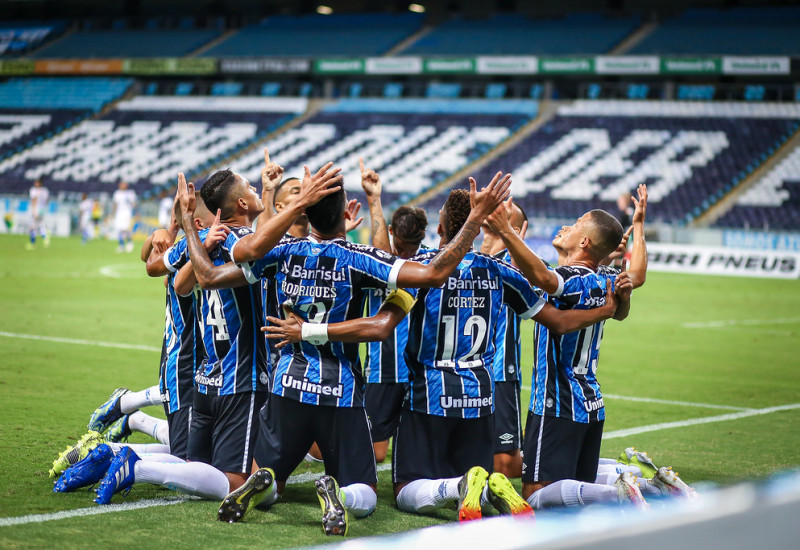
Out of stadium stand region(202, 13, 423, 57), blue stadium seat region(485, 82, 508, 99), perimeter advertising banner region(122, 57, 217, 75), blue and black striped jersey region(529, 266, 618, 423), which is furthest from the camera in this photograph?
stadium stand region(202, 13, 423, 57)

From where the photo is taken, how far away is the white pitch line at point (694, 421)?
792cm

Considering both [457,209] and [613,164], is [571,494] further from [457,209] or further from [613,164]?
[613,164]

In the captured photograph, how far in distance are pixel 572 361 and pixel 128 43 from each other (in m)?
51.8

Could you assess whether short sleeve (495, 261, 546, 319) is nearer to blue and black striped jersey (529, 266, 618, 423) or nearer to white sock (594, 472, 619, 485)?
blue and black striped jersey (529, 266, 618, 423)

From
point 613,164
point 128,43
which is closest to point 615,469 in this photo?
point 613,164

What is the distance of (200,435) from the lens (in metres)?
5.33

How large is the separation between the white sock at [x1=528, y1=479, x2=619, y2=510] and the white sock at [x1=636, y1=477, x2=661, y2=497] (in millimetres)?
267

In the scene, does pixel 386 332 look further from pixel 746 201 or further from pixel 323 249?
pixel 746 201

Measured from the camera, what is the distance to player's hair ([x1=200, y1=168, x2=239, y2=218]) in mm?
5453

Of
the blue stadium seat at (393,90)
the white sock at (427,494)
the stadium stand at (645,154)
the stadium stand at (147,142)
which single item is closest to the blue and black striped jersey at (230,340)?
the white sock at (427,494)

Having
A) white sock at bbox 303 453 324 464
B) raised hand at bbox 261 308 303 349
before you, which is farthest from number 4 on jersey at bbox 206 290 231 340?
white sock at bbox 303 453 324 464

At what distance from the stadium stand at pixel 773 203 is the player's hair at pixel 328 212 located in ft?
90.9

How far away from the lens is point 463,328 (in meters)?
5.16

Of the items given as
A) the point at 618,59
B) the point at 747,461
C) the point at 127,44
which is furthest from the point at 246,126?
the point at 747,461
